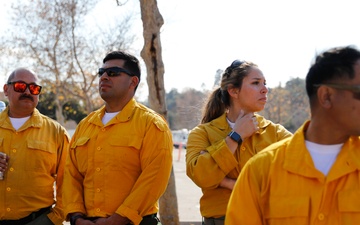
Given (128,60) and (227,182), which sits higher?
(128,60)

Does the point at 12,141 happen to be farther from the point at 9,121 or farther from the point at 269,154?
the point at 269,154

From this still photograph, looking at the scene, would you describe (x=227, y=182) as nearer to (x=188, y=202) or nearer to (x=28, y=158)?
(x=28, y=158)

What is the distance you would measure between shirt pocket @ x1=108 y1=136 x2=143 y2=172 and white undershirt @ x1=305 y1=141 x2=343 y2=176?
194cm

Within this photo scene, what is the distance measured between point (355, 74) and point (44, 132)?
11.2ft

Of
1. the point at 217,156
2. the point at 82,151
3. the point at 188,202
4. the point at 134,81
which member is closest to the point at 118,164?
the point at 82,151

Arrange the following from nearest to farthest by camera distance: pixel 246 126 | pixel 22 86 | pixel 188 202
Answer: pixel 246 126 → pixel 22 86 → pixel 188 202

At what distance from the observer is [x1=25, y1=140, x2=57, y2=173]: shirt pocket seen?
4910 millimetres

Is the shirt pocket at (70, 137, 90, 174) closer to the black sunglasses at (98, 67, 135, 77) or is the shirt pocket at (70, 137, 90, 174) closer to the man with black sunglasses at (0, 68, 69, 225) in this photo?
the black sunglasses at (98, 67, 135, 77)

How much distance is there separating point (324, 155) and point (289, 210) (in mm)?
323

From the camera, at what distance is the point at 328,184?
7.91ft

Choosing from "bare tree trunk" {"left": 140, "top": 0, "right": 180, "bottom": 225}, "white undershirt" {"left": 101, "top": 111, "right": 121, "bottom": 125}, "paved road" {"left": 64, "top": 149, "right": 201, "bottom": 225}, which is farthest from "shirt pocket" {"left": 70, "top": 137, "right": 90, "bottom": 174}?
"paved road" {"left": 64, "top": 149, "right": 201, "bottom": 225}

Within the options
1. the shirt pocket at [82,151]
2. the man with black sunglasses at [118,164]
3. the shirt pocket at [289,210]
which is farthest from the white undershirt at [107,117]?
the shirt pocket at [289,210]

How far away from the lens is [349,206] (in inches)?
92.4

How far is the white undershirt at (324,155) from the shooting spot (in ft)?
8.13
